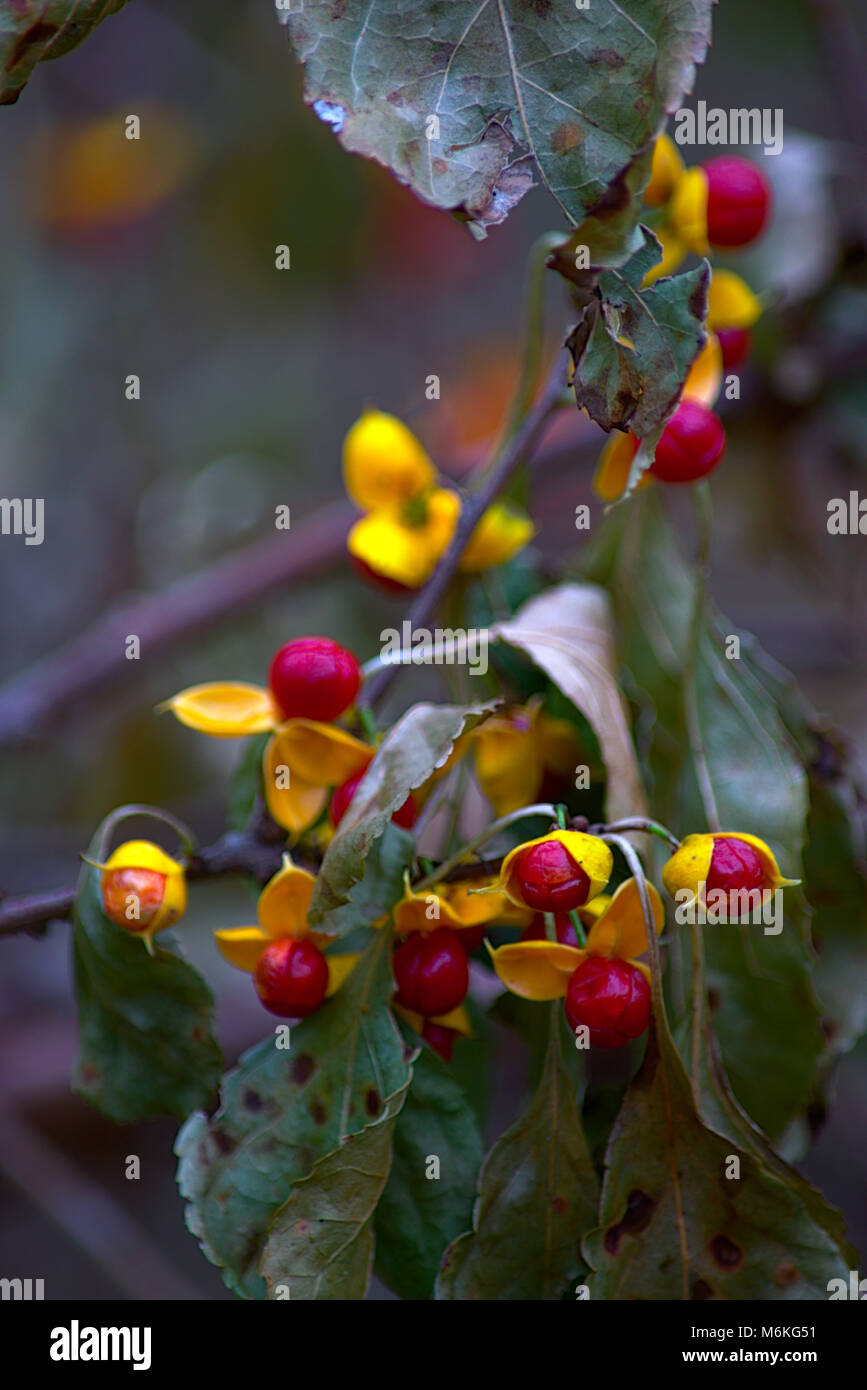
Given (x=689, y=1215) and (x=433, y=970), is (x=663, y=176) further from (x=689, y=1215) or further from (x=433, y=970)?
(x=689, y=1215)

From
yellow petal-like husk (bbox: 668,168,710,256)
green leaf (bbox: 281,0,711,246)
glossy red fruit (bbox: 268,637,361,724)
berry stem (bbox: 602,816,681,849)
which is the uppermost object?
yellow petal-like husk (bbox: 668,168,710,256)

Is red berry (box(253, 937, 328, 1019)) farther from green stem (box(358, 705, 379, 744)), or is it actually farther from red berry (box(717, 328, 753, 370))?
red berry (box(717, 328, 753, 370))

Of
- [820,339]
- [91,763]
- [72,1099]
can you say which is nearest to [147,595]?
[91,763]

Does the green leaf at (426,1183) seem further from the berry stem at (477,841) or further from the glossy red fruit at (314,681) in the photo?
the glossy red fruit at (314,681)

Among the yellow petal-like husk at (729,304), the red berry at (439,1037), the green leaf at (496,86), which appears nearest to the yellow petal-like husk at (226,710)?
the red berry at (439,1037)

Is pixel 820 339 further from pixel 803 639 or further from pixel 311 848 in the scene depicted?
pixel 311 848

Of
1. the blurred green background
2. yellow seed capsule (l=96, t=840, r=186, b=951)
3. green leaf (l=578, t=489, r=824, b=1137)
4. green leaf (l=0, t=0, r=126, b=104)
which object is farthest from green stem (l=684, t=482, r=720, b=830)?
the blurred green background
